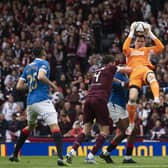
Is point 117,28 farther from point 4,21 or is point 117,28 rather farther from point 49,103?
point 49,103

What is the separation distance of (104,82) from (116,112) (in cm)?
85

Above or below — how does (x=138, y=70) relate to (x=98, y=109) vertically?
above

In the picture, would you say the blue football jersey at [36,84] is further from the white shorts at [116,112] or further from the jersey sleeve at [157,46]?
the jersey sleeve at [157,46]

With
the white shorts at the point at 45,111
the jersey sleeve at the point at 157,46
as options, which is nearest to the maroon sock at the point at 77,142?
the white shorts at the point at 45,111

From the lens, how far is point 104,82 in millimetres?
15023

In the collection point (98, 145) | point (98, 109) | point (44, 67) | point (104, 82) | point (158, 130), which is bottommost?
point (158, 130)

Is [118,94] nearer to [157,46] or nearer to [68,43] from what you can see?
[157,46]

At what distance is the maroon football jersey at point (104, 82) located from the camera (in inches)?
591

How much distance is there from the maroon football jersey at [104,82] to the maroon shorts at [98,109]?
4.3 inches

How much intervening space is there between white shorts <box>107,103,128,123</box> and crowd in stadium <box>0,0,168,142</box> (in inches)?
248

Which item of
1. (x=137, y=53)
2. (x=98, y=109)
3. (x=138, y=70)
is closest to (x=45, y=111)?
(x=98, y=109)

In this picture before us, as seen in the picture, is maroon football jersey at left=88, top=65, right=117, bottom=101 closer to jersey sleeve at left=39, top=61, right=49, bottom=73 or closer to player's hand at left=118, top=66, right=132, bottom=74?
player's hand at left=118, top=66, right=132, bottom=74

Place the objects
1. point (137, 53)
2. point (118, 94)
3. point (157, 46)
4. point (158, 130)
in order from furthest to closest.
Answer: point (158, 130) < point (118, 94) < point (157, 46) < point (137, 53)

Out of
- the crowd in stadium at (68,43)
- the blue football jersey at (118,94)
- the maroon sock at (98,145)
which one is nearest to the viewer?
the maroon sock at (98,145)
